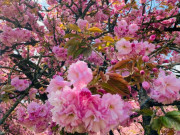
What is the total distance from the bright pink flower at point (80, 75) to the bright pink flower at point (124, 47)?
0.66 meters

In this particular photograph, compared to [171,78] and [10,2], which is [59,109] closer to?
[171,78]

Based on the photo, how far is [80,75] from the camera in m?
0.74

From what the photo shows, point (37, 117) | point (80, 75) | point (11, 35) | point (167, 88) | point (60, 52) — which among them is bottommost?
point (37, 117)

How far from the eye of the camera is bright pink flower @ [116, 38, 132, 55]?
1331 millimetres

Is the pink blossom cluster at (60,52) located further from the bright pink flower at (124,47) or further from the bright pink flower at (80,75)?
the bright pink flower at (80,75)

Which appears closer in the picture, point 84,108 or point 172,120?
→ point 84,108

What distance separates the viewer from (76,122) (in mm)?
694

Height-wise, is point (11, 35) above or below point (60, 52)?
above

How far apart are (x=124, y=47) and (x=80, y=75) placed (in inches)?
28.7

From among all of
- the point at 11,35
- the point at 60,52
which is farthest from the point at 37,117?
the point at 11,35

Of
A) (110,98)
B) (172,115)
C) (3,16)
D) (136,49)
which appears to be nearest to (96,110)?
(110,98)

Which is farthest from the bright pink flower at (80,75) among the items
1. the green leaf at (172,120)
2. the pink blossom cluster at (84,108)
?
the green leaf at (172,120)

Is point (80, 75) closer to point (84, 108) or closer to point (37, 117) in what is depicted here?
point (84, 108)

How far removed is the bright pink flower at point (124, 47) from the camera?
1331 millimetres
